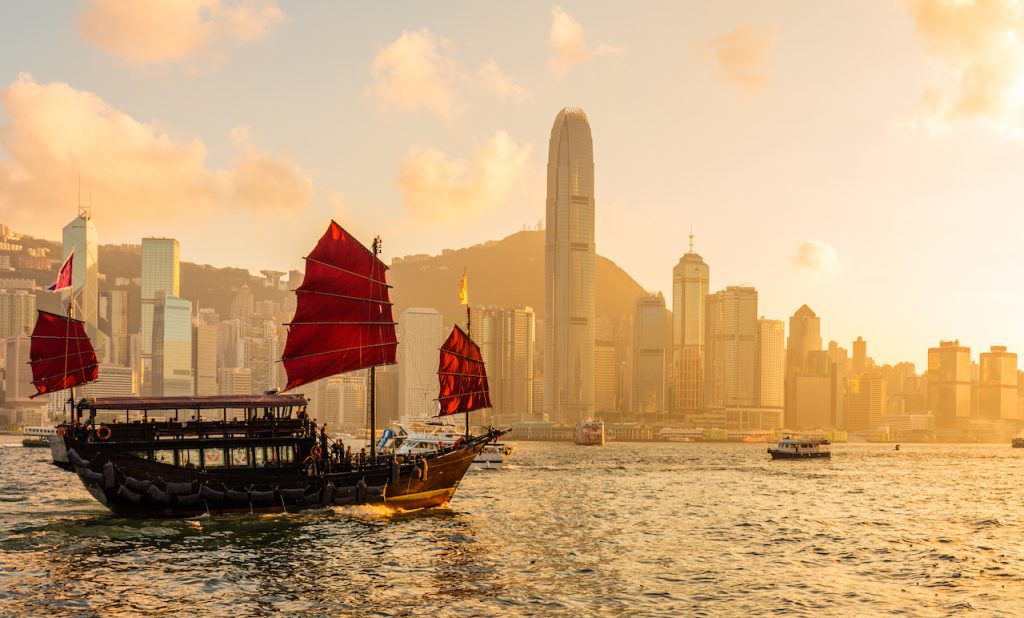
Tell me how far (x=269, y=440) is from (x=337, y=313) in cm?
908

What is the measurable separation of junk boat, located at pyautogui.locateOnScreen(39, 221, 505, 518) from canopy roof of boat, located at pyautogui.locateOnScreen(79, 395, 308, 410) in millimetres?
76

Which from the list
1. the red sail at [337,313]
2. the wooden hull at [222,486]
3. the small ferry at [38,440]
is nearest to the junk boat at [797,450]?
the red sail at [337,313]

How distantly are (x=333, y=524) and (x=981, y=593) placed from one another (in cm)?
2731

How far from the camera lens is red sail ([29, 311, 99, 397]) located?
52.6 meters

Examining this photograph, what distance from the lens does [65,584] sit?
3044cm

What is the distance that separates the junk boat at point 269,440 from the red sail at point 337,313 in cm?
6

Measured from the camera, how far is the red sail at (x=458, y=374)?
194 feet

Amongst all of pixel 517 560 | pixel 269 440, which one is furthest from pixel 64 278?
pixel 517 560

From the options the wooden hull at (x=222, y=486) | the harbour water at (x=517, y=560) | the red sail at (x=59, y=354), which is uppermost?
the red sail at (x=59, y=354)

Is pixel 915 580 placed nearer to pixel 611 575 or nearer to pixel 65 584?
pixel 611 575

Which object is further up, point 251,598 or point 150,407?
point 150,407

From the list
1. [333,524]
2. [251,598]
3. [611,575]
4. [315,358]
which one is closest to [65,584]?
[251,598]

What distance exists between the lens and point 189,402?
1777 inches

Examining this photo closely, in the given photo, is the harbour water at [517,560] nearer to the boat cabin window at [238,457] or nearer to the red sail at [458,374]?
the boat cabin window at [238,457]
